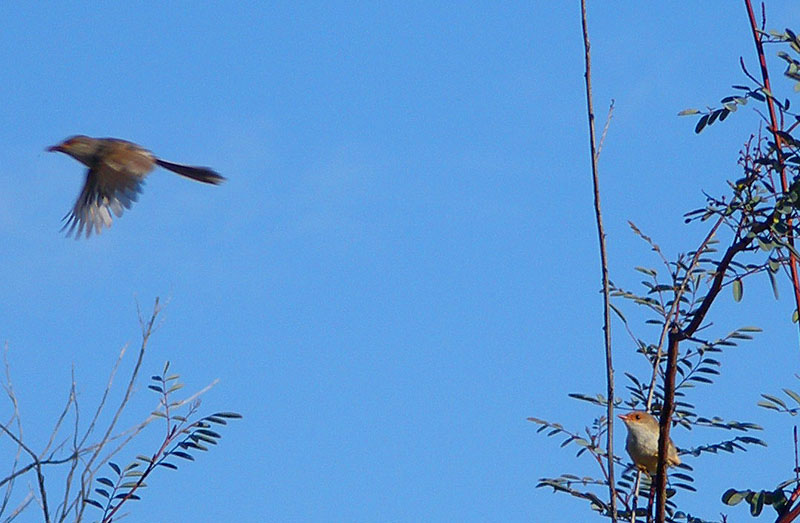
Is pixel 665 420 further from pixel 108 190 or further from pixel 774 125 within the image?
pixel 108 190

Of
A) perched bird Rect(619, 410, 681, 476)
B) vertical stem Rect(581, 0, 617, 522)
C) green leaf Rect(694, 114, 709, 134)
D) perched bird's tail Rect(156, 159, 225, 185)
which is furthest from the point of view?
perched bird's tail Rect(156, 159, 225, 185)

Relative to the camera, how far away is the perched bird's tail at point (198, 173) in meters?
6.57

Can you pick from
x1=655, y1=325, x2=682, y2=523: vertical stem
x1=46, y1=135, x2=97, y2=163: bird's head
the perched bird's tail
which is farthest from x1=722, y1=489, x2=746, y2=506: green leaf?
x1=46, y1=135, x2=97, y2=163: bird's head

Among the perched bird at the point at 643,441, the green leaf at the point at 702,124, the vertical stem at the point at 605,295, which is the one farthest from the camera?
the perched bird at the point at 643,441

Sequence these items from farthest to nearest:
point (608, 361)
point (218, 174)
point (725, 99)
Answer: point (218, 174) → point (725, 99) → point (608, 361)

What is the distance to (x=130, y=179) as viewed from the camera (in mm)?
6859

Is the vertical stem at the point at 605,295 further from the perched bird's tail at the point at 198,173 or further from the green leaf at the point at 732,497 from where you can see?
the perched bird's tail at the point at 198,173

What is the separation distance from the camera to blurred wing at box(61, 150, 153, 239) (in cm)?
670

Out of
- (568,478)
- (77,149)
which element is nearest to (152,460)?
(568,478)

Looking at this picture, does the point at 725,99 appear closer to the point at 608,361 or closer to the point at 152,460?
the point at 608,361

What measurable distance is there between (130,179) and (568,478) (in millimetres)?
4584

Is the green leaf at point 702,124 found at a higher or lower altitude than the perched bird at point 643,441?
higher

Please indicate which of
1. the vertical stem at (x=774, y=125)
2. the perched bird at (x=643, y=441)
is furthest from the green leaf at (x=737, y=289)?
the perched bird at (x=643, y=441)

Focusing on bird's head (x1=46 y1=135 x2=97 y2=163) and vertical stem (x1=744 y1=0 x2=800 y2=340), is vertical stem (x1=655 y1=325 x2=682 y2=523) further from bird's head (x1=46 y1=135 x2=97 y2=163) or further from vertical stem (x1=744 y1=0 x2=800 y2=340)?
bird's head (x1=46 y1=135 x2=97 y2=163)
